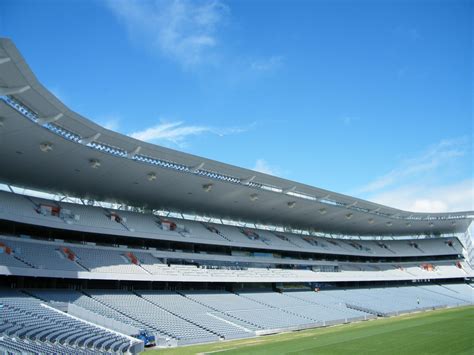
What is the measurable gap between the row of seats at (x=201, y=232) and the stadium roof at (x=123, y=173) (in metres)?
1.22

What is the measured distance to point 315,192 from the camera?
36969 millimetres

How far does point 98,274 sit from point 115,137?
937cm

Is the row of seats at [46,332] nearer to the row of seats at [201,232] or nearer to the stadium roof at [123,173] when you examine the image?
the row of seats at [201,232]

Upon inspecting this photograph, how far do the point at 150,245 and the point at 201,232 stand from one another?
508 centimetres

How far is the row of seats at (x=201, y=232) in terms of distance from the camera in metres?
27.3

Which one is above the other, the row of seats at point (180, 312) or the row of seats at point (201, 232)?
the row of seats at point (201, 232)

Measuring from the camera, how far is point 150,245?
35.3 meters

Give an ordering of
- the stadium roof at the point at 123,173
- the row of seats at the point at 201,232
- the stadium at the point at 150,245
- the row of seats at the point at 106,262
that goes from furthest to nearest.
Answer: the row of seats at the point at 201,232 < the row of seats at the point at 106,262 < the stadium at the point at 150,245 < the stadium roof at the point at 123,173

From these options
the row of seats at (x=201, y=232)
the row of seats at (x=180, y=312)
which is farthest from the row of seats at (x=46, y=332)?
the row of seats at (x=201, y=232)

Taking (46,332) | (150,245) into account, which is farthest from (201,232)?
(46,332)

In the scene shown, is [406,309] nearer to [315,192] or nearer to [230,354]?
[315,192]

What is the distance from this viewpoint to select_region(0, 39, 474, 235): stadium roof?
60.5 feet

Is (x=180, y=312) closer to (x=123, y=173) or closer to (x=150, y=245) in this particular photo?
(x=150, y=245)

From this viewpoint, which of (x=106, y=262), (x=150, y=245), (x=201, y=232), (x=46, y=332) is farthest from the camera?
(x=201, y=232)
